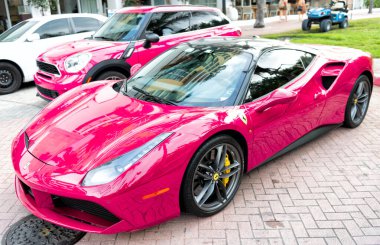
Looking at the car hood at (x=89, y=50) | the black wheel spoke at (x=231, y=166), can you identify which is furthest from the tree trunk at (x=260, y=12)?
the black wheel spoke at (x=231, y=166)

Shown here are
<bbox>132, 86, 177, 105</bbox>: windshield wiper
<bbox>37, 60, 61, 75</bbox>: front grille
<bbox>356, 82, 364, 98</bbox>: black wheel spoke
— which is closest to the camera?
<bbox>132, 86, 177, 105</bbox>: windshield wiper

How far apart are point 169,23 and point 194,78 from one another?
396 cm

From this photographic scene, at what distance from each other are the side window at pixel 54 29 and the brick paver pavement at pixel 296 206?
168 inches

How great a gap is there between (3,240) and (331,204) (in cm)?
279

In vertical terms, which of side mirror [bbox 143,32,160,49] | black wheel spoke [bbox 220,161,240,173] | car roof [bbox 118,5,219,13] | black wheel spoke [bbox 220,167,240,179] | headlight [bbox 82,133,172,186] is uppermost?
car roof [bbox 118,5,219,13]

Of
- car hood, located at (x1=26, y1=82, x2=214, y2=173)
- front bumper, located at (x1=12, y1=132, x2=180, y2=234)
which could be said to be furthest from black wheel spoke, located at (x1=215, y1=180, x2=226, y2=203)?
car hood, located at (x1=26, y1=82, x2=214, y2=173)

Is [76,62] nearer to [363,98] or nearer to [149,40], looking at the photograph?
[149,40]

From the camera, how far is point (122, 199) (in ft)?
7.97

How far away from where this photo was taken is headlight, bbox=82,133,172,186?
2.45 meters

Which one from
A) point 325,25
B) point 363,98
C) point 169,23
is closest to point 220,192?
point 363,98

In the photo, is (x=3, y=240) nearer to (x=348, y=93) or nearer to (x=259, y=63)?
(x=259, y=63)

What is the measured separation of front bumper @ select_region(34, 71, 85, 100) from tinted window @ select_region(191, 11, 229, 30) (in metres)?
2.80

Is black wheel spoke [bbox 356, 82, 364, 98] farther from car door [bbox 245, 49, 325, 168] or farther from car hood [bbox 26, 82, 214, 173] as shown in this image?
car hood [bbox 26, 82, 214, 173]

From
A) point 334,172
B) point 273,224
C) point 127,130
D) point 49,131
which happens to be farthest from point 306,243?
point 49,131
